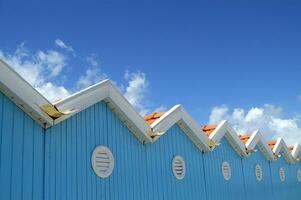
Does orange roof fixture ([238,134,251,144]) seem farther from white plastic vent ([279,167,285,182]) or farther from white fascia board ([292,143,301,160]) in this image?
white fascia board ([292,143,301,160])

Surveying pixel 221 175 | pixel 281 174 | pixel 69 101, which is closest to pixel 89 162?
pixel 69 101

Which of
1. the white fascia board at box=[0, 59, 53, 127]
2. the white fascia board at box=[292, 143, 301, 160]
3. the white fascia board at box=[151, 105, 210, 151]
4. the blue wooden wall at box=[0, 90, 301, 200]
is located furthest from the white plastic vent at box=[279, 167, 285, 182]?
the white fascia board at box=[0, 59, 53, 127]

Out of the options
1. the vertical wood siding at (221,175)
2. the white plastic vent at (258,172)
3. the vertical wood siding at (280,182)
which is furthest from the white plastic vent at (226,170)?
the vertical wood siding at (280,182)

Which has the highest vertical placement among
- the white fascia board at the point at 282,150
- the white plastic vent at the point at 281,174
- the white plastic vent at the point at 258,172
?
the white fascia board at the point at 282,150

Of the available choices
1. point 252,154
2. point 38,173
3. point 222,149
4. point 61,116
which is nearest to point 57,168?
point 38,173

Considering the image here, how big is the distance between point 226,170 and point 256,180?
2.61 m

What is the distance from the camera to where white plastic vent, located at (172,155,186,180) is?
38.3 feet

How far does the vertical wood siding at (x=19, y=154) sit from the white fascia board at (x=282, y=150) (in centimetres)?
1240

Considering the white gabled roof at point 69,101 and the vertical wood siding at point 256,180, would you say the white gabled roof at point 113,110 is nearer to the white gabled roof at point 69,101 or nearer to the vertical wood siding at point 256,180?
the white gabled roof at point 69,101

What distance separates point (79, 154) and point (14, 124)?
1.66 metres

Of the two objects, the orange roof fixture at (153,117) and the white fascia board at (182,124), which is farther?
the orange roof fixture at (153,117)

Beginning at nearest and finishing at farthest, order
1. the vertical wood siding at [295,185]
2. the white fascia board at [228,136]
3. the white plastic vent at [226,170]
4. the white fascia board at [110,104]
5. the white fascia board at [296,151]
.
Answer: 1. the white fascia board at [110,104]
2. the white fascia board at [228,136]
3. the white plastic vent at [226,170]
4. the vertical wood siding at [295,185]
5. the white fascia board at [296,151]

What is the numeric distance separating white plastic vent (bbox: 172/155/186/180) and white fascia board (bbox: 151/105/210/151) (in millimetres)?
Answer: 915

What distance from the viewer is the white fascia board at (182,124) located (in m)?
11.3
